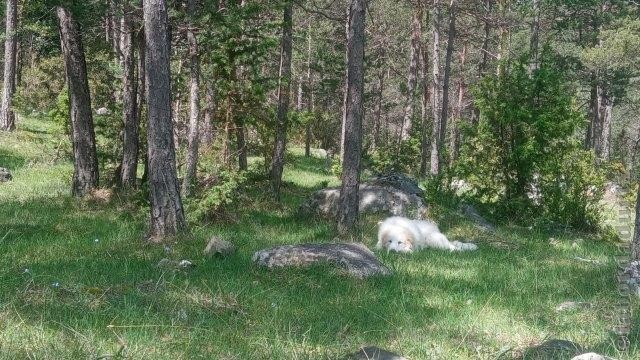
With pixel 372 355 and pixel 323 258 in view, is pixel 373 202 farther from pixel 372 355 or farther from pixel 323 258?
pixel 372 355

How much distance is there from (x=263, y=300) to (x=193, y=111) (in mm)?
6410

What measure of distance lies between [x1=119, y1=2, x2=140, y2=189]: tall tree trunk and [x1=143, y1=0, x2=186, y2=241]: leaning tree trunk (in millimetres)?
4194

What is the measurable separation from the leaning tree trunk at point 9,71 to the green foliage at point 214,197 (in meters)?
15.1

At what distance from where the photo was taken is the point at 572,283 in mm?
7988

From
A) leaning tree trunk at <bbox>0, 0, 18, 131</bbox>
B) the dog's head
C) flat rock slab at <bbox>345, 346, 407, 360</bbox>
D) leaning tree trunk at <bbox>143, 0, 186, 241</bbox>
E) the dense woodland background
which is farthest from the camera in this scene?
leaning tree trunk at <bbox>0, 0, 18, 131</bbox>

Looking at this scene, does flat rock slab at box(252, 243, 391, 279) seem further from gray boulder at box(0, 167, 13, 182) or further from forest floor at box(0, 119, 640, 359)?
gray boulder at box(0, 167, 13, 182)

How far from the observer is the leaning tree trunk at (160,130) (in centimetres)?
955

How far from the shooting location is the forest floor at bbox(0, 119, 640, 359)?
485cm

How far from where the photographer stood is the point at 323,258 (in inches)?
303

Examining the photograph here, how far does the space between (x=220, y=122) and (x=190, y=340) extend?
922cm

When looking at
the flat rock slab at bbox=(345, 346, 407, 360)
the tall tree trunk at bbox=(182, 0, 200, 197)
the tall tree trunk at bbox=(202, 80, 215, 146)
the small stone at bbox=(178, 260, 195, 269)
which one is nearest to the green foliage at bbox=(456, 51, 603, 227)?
the tall tree trunk at bbox=(202, 80, 215, 146)

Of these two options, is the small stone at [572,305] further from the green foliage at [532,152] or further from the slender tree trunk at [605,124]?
the slender tree trunk at [605,124]

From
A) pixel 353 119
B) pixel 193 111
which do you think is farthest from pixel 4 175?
pixel 353 119

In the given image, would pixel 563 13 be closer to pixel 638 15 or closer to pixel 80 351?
pixel 638 15
